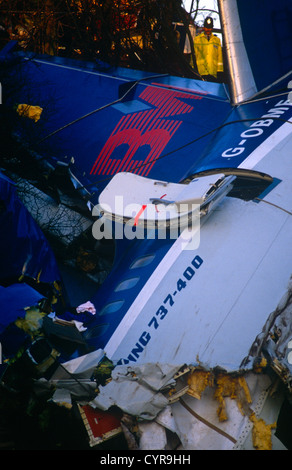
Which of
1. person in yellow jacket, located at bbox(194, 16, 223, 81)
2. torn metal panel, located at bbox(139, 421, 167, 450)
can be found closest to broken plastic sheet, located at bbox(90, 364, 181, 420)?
torn metal panel, located at bbox(139, 421, 167, 450)

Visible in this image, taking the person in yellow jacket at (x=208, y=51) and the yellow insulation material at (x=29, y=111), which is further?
the person in yellow jacket at (x=208, y=51)

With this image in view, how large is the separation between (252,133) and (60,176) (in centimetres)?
204

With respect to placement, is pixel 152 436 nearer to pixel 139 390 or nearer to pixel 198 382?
pixel 139 390

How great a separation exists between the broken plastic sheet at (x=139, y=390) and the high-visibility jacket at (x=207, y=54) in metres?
6.86

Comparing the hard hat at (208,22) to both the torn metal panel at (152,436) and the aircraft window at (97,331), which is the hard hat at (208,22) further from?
the torn metal panel at (152,436)

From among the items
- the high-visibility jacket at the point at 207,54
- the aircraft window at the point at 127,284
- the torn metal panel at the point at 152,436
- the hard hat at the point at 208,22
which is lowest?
the torn metal panel at the point at 152,436

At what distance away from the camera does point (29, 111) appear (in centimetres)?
597

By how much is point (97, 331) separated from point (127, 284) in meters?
0.43

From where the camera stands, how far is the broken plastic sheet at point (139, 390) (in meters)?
3.02

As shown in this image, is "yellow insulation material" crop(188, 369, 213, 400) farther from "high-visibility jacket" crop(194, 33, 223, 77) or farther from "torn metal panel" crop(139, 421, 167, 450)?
"high-visibility jacket" crop(194, 33, 223, 77)

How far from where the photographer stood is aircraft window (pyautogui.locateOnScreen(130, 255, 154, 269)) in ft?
13.0

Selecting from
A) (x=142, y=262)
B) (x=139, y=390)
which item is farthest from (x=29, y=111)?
(x=139, y=390)

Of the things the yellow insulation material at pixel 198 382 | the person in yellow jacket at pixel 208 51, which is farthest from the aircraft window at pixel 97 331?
the person in yellow jacket at pixel 208 51

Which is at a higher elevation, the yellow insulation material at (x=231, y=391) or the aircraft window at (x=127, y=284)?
the aircraft window at (x=127, y=284)
